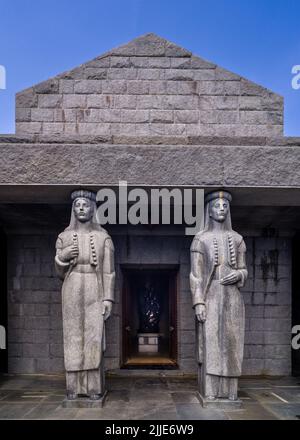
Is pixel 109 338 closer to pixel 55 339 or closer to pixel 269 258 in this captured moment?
pixel 55 339

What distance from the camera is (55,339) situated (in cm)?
645

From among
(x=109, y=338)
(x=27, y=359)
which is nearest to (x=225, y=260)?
(x=109, y=338)

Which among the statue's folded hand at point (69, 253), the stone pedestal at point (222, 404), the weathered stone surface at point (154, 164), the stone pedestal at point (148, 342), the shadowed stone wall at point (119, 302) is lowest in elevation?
the stone pedestal at point (148, 342)

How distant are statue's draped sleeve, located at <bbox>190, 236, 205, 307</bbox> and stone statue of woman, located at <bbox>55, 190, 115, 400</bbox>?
996 millimetres

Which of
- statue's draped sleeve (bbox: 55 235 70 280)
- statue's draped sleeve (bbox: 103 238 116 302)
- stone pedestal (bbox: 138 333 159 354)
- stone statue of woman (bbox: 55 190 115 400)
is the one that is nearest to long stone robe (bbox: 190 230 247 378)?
statue's draped sleeve (bbox: 103 238 116 302)

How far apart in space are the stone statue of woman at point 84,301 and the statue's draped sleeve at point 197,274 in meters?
1.00

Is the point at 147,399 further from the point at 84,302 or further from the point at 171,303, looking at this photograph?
the point at 171,303

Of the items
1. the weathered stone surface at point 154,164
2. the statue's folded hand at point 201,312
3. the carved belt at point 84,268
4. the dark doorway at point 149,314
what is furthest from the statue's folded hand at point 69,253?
the dark doorway at point 149,314

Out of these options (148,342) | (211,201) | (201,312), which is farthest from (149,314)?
(211,201)

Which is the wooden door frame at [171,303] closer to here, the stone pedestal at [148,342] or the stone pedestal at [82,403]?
the stone pedestal at [148,342]

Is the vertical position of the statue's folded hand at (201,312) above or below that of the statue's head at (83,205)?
below

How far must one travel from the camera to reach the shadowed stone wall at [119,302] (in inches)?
253

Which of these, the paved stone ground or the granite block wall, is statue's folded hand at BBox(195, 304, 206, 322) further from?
the granite block wall

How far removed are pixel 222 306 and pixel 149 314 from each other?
3803 mm
